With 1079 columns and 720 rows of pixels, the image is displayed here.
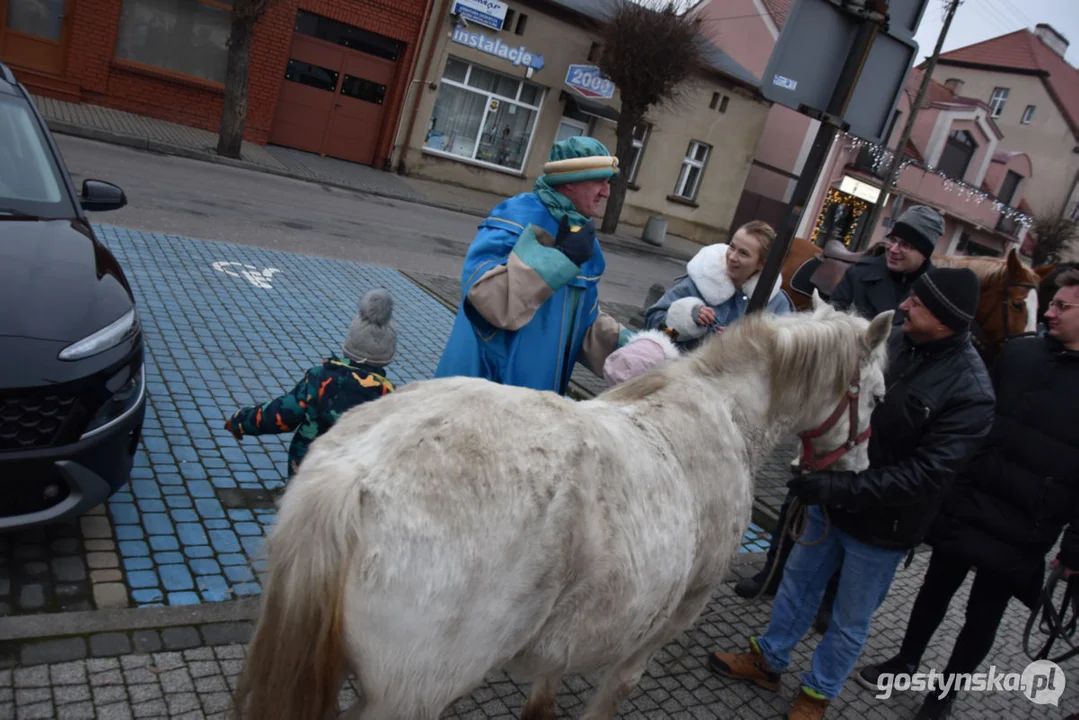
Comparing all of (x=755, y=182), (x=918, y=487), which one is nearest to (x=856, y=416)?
(x=918, y=487)

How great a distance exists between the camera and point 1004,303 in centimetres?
482

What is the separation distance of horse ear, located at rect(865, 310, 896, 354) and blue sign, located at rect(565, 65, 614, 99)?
19.3 meters

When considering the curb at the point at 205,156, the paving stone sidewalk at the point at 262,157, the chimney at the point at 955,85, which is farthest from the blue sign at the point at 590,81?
the chimney at the point at 955,85

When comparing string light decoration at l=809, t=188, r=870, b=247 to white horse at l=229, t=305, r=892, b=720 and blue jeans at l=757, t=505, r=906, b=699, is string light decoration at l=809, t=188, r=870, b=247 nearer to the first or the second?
blue jeans at l=757, t=505, r=906, b=699

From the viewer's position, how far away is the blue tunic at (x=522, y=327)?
2973mm

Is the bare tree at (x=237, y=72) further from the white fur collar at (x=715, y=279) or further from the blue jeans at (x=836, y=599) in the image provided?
the blue jeans at (x=836, y=599)

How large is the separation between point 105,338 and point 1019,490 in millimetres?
4392

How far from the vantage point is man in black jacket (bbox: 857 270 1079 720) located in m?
3.66

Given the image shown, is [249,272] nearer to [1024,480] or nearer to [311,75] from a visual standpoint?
[1024,480]

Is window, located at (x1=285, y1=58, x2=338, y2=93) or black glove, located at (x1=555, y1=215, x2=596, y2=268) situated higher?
window, located at (x1=285, y1=58, x2=338, y2=93)

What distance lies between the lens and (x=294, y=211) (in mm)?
12625

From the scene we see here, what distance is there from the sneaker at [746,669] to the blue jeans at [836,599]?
0.21 ft

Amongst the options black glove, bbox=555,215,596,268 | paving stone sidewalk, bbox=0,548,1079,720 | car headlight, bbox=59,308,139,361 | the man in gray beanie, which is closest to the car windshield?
car headlight, bbox=59,308,139,361

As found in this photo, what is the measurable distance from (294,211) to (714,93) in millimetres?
16690
